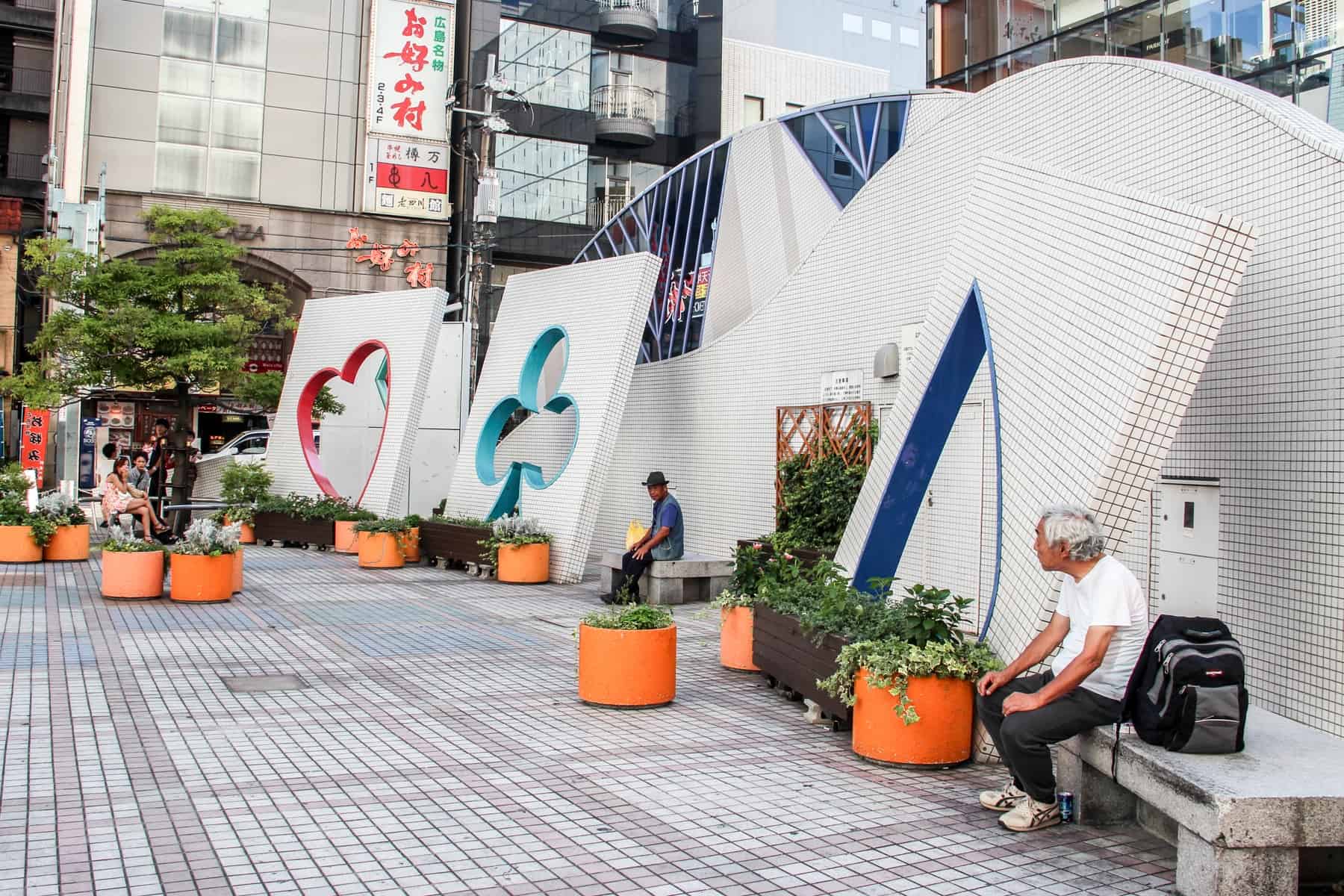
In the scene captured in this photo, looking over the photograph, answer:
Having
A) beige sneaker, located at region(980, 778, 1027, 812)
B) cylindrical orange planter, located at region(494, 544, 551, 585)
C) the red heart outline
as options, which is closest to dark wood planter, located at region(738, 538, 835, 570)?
cylindrical orange planter, located at region(494, 544, 551, 585)

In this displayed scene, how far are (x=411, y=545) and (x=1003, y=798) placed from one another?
40.7 feet

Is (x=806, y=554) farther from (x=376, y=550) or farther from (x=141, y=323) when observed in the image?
(x=141, y=323)

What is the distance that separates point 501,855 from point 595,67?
33.3m

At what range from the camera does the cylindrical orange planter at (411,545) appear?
16.8 meters

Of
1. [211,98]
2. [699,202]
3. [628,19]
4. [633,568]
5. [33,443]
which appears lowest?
[633,568]

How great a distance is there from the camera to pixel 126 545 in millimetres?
12734

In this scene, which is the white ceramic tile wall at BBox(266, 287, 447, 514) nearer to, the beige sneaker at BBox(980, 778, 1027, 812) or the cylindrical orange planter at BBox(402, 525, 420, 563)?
the cylindrical orange planter at BBox(402, 525, 420, 563)

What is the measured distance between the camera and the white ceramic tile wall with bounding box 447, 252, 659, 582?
15297mm

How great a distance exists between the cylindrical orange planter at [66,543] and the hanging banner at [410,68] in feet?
60.2

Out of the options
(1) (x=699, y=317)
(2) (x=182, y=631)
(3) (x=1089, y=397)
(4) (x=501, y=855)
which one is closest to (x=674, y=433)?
(1) (x=699, y=317)

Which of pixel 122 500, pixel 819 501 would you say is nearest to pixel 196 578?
pixel 122 500

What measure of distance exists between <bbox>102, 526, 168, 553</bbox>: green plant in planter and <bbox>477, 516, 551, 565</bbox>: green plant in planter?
4035 mm

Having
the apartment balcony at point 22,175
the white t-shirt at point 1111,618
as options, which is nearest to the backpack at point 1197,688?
the white t-shirt at point 1111,618

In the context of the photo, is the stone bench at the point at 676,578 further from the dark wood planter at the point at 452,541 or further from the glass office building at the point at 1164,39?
the glass office building at the point at 1164,39
